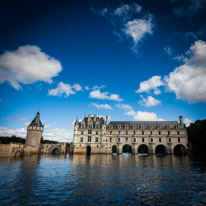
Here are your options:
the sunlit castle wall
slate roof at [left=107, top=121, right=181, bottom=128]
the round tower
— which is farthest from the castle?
slate roof at [left=107, top=121, right=181, bottom=128]

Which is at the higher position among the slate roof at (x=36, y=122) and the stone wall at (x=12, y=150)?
the slate roof at (x=36, y=122)

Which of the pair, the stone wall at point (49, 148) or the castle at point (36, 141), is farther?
the stone wall at point (49, 148)

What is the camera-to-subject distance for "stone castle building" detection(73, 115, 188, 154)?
192ft

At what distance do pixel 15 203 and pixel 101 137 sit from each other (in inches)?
2020

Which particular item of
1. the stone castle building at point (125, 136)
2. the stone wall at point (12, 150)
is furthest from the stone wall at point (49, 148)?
the stone wall at point (12, 150)

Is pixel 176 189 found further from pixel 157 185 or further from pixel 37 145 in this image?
pixel 37 145

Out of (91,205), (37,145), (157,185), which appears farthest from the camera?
(37,145)

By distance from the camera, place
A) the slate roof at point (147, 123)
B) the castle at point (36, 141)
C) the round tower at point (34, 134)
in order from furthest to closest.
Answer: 1. the slate roof at point (147, 123)
2. the round tower at point (34, 134)
3. the castle at point (36, 141)

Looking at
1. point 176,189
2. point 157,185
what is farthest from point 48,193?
point 176,189

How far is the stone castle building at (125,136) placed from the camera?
58.5 meters

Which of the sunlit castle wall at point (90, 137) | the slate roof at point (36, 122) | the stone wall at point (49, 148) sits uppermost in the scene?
the slate roof at point (36, 122)

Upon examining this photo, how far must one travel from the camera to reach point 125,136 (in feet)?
202

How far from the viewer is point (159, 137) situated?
197 ft

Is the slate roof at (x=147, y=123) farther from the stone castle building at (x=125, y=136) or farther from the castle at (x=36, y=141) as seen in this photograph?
the castle at (x=36, y=141)
